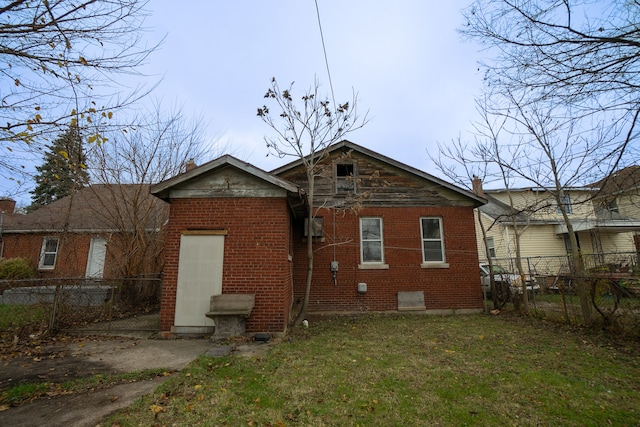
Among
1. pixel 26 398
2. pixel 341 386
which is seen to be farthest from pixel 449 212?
pixel 26 398

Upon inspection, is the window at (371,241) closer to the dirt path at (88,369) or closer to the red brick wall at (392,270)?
the red brick wall at (392,270)

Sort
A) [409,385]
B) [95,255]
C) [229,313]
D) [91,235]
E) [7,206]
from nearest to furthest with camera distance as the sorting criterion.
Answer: [409,385] < [229,313] < [91,235] < [95,255] < [7,206]

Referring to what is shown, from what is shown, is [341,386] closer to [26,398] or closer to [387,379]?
[387,379]

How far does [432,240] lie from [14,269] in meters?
17.8

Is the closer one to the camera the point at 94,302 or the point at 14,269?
the point at 94,302

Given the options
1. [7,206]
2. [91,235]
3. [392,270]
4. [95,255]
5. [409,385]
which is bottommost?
[409,385]

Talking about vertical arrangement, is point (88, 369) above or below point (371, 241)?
below

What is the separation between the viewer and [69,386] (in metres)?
4.48

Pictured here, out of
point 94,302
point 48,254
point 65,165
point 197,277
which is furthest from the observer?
point 48,254

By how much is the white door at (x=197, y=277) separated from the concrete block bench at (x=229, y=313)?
38cm

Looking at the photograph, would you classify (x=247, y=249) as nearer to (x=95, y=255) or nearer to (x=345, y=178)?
(x=345, y=178)

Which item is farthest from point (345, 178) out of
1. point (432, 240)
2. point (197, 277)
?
point (197, 277)

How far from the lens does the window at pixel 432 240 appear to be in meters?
11.8

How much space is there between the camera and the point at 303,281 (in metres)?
11.3
